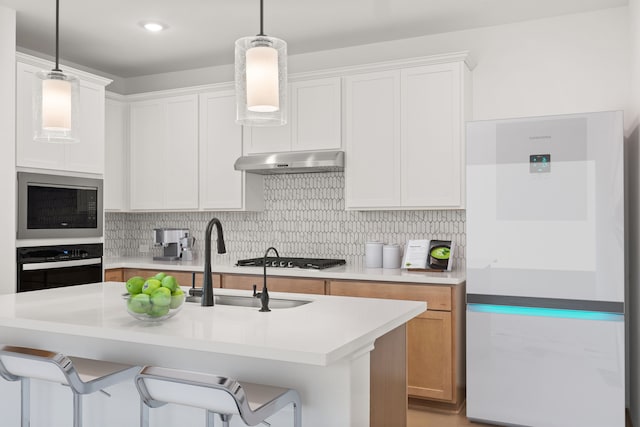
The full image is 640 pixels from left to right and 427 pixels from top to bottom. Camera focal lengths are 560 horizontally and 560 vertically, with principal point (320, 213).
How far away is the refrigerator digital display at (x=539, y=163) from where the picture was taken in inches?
129

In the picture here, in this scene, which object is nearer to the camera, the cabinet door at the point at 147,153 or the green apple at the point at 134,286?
the green apple at the point at 134,286

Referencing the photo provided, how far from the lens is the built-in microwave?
151 inches

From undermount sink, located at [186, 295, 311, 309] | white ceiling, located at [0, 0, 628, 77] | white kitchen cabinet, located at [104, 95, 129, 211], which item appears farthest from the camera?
white kitchen cabinet, located at [104, 95, 129, 211]

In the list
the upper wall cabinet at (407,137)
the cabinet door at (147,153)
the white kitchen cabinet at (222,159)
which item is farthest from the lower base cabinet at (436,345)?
the cabinet door at (147,153)

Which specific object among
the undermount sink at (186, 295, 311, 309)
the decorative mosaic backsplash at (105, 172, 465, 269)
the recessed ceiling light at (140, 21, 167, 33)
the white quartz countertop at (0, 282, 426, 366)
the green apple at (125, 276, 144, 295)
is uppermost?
the recessed ceiling light at (140, 21, 167, 33)

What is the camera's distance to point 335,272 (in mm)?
3973

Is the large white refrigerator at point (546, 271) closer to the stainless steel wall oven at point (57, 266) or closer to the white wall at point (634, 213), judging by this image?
the white wall at point (634, 213)

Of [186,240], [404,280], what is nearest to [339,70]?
[404,280]

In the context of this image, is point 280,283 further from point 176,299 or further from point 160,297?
point 160,297

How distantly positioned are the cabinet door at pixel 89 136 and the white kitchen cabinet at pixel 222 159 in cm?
82

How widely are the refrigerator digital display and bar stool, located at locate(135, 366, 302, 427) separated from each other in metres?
2.07

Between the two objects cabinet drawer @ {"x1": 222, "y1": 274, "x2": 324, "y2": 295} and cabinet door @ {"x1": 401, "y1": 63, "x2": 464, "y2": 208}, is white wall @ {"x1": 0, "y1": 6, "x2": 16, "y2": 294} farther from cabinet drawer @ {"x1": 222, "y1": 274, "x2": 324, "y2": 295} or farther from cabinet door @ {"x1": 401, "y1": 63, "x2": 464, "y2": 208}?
cabinet door @ {"x1": 401, "y1": 63, "x2": 464, "y2": 208}

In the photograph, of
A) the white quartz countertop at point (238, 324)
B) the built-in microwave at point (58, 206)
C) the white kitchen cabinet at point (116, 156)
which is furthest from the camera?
the white kitchen cabinet at point (116, 156)

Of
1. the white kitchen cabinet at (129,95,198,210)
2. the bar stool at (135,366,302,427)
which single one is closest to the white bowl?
the bar stool at (135,366,302,427)
